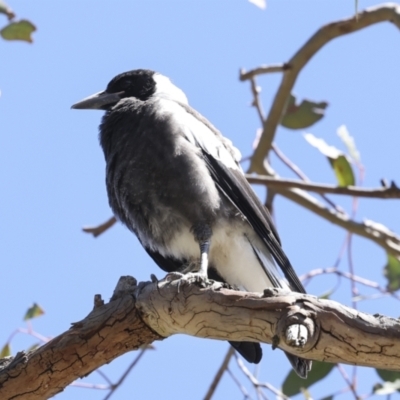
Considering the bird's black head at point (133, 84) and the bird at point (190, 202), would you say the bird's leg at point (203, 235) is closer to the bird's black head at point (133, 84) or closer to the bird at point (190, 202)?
the bird at point (190, 202)

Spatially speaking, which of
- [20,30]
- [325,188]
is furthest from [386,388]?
[20,30]

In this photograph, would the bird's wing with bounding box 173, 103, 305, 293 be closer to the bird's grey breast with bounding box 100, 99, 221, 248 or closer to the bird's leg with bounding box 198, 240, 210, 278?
the bird's grey breast with bounding box 100, 99, 221, 248

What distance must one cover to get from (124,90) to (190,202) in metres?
0.81

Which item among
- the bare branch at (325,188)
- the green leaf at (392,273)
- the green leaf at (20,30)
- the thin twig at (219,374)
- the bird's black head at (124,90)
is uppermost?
the green leaf at (20,30)

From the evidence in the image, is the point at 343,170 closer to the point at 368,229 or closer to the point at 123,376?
the point at 368,229

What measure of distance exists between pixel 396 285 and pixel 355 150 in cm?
56

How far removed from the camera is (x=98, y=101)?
3127mm

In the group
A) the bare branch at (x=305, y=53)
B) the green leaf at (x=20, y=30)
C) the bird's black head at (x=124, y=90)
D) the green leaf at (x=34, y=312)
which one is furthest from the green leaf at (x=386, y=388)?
the green leaf at (x=20, y=30)

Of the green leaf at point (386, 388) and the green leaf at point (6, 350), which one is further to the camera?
the green leaf at point (6, 350)

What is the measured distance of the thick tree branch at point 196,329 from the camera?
1741mm

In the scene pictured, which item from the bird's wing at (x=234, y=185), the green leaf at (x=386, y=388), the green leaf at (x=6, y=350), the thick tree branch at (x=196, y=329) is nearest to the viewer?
the thick tree branch at (x=196, y=329)

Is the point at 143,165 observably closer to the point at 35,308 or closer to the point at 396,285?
the point at 35,308

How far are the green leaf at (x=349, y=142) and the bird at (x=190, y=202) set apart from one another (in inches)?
16.8

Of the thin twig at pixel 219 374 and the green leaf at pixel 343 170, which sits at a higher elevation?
the green leaf at pixel 343 170
